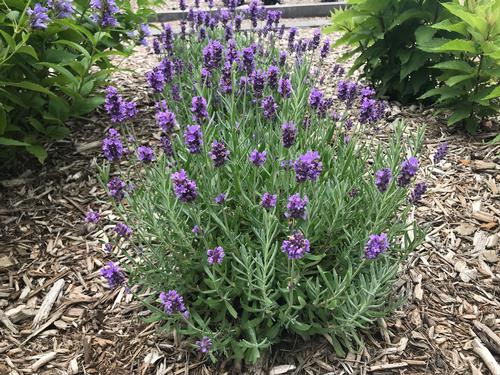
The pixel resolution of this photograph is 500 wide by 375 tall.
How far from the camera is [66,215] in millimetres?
3166

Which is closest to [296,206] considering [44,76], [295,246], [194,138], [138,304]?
[295,246]

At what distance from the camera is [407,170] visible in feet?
6.24

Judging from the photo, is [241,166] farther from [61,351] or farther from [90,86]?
[90,86]

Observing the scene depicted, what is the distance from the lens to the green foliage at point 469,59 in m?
3.47

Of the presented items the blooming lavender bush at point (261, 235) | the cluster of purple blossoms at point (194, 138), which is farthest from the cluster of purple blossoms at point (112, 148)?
the cluster of purple blossoms at point (194, 138)

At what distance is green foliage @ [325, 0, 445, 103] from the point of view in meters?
4.14

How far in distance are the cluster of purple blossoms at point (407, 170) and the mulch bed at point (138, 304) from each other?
0.43 metres

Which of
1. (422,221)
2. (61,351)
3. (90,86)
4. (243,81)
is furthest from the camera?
(90,86)

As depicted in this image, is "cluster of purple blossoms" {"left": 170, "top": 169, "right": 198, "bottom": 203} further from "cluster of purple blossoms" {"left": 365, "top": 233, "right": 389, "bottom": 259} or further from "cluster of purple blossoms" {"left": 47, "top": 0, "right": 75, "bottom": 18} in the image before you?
"cluster of purple blossoms" {"left": 47, "top": 0, "right": 75, "bottom": 18}

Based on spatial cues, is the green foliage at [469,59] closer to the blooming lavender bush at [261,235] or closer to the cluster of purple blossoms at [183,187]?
the blooming lavender bush at [261,235]

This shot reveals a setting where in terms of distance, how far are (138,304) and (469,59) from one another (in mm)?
3361

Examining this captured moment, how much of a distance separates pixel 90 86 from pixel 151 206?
61.5 inches

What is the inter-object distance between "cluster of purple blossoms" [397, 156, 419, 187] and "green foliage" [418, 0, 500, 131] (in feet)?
5.98


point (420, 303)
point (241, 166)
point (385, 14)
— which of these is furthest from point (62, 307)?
point (385, 14)
